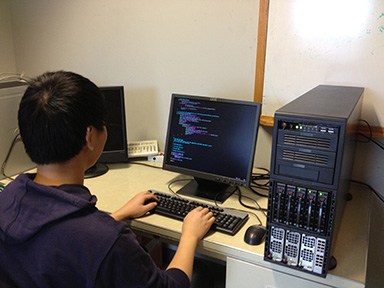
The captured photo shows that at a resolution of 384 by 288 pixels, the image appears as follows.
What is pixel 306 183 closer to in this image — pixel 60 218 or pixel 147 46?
pixel 60 218

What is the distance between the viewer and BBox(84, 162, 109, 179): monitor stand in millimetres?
1687

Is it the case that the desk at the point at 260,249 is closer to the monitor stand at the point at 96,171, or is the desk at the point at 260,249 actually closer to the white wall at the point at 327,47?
the monitor stand at the point at 96,171

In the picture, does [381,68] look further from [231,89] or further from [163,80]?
[163,80]

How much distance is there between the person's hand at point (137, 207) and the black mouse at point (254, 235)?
369mm

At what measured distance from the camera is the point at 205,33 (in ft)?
5.49

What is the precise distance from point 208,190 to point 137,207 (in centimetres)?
34

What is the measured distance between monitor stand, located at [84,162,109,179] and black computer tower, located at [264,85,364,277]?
95 centimetres

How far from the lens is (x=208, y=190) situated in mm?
1514

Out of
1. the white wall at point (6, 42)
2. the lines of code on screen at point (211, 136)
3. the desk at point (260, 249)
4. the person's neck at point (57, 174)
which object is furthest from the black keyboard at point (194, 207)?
the white wall at point (6, 42)

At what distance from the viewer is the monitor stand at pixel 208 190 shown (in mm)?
1458

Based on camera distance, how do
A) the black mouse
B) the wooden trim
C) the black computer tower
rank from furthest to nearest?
the wooden trim < the black mouse < the black computer tower

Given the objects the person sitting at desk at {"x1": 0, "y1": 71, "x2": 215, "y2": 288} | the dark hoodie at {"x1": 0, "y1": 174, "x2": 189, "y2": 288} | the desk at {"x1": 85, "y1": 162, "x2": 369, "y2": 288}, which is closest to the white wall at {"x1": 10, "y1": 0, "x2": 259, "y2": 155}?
the desk at {"x1": 85, "y1": 162, "x2": 369, "y2": 288}

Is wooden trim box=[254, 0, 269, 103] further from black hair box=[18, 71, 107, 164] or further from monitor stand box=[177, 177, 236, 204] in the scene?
black hair box=[18, 71, 107, 164]

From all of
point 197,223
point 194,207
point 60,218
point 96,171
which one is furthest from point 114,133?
point 60,218
